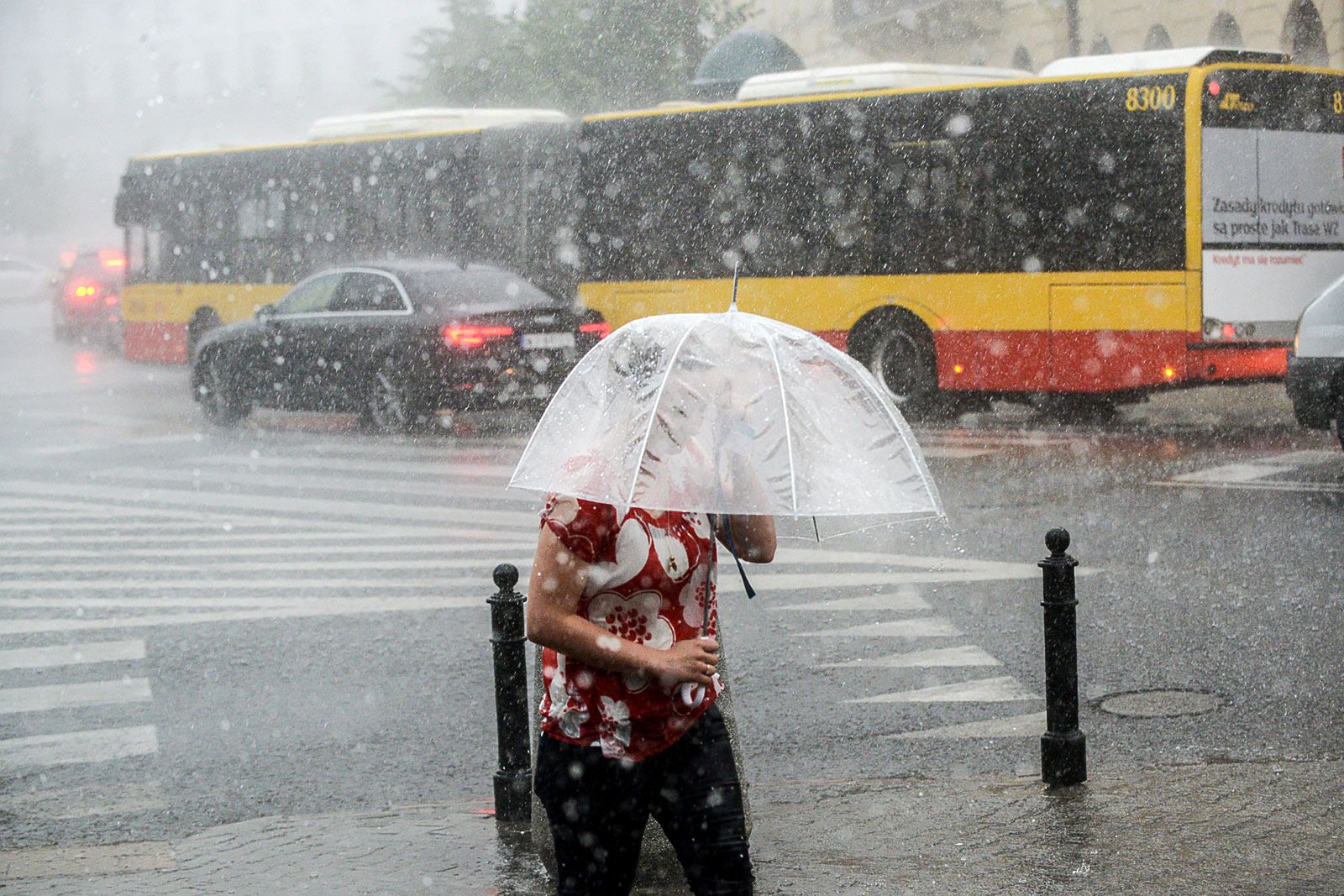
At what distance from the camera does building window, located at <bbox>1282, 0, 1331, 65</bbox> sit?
90.6 feet

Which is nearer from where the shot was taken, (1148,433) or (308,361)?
(1148,433)

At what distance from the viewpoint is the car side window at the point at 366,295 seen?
17750mm

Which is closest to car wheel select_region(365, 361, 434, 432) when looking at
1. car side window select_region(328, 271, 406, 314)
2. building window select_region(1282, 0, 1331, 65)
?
car side window select_region(328, 271, 406, 314)

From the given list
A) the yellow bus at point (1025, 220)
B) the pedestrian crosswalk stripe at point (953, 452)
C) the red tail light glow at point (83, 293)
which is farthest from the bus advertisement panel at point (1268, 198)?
the red tail light glow at point (83, 293)

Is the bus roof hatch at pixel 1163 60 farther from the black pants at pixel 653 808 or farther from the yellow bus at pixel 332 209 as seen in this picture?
the black pants at pixel 653 808

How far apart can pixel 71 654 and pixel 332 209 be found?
16.1 metres

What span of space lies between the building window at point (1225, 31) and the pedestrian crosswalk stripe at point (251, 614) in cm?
2343

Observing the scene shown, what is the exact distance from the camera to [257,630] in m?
8.62

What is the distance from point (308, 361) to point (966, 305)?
21.4 feet

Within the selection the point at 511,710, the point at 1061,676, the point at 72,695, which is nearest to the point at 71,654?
the point at 72,695

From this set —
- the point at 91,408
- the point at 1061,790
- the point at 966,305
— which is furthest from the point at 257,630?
the point at 91,408

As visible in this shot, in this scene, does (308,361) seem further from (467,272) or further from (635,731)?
(635,731)

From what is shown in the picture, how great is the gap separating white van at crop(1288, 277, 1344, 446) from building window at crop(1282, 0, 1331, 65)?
16547 mm

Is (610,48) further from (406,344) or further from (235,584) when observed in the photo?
(235,584)
